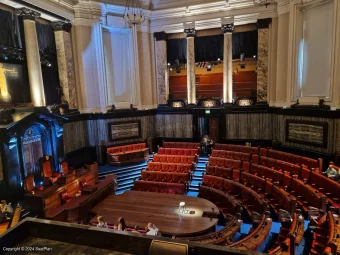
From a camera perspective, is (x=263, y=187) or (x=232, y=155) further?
(x=232, y=155)

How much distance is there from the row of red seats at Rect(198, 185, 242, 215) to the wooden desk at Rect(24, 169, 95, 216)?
4463mm

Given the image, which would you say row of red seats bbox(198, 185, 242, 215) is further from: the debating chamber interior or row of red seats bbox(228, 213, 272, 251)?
row of red seats bbox(228, 213, 272, 251)

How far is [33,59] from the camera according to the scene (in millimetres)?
9516

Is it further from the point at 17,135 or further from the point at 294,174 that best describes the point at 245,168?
the point at 17,135

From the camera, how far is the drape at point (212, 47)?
496 inches

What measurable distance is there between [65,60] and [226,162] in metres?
8.64

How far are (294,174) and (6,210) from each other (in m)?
8.76

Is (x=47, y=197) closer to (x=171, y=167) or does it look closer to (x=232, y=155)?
(x=171, y=167)

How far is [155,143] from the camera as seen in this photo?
1388cm

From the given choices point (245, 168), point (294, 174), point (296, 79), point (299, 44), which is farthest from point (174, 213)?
point (299, 44)

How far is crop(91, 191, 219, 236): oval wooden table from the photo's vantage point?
598 cm

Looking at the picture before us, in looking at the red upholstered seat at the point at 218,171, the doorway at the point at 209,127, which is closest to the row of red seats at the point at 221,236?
the red upholstered seat at the point at 218,171

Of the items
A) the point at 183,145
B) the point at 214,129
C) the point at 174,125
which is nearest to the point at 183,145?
the point at 183,145

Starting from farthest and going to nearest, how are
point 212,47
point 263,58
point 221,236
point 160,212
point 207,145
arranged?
point 212,47 → point 263,58 → point 207,145 → point 160,212 → point 221,236
